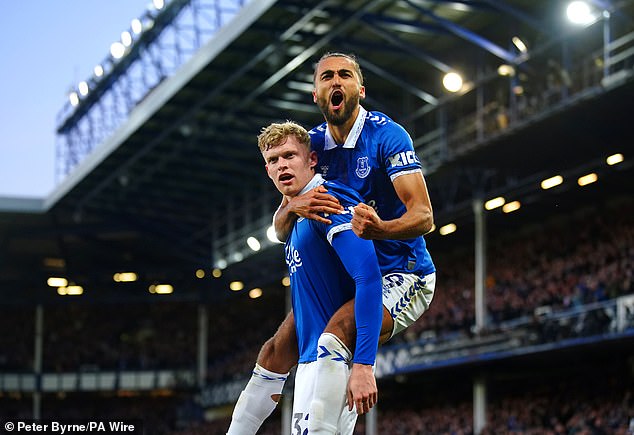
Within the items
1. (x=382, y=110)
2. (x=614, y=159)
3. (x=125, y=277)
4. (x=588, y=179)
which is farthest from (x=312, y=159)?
(x=125, y=277)

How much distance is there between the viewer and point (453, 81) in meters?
32.7

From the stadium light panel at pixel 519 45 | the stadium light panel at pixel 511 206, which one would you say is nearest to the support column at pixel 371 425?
the stadium light panel at pixel 511 206

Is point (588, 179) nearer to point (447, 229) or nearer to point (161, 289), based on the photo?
point (447, 229)

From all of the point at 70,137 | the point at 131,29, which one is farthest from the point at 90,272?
the point at 131,29

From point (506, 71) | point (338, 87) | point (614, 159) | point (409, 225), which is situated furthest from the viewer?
point (614, 159)

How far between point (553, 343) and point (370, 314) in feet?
79.0

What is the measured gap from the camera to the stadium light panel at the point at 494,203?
3384cm

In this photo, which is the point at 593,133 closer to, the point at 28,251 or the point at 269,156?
the point at 269,156

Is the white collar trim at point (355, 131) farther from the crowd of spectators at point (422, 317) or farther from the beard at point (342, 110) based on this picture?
the crowd of spectators at point (422, 317)

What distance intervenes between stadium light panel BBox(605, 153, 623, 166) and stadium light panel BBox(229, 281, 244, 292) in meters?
23.1

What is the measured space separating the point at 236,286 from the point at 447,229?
48.6 ft

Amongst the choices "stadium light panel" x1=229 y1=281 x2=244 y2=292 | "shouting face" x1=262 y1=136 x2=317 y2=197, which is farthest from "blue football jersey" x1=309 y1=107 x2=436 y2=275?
"stadium light panel" x1=229 y1=281 x2=244 y2=292

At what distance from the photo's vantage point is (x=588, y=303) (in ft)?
94.2

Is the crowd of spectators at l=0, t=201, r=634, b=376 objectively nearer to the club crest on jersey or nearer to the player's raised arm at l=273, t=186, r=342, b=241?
the club crest on jersey
